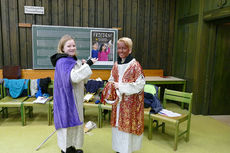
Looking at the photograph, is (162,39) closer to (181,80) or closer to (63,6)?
(181,80)

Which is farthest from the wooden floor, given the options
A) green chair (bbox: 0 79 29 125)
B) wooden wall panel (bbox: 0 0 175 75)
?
green chair (bbox: 0 79 29 125)

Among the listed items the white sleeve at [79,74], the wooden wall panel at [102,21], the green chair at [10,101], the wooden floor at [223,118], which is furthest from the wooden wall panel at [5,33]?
the wooden floor at [223,118]

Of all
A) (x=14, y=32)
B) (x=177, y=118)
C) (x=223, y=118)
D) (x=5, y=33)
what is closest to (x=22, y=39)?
(x=14, y=32)

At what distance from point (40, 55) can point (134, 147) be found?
3525 millimetres

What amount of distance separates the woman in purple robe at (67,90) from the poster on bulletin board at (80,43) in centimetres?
283

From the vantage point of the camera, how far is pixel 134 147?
92.9 inches

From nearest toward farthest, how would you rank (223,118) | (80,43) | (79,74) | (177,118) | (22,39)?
(79,74) < (177,118) < (223,118) < (22,39) < (80,43)

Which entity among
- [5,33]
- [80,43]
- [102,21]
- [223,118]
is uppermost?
[102,21]
